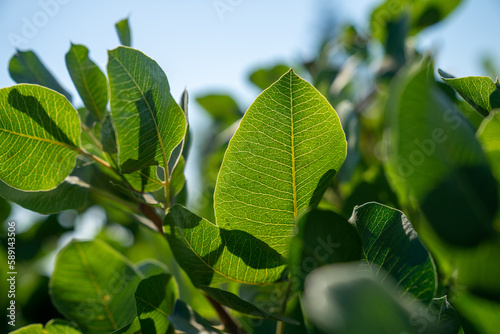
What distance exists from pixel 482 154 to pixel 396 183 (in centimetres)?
47

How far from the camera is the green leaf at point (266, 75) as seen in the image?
1.81 m

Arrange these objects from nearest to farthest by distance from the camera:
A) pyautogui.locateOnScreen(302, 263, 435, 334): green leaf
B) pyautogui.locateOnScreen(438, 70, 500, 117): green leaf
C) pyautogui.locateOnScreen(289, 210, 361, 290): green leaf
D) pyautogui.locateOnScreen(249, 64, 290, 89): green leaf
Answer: pyautogui.locateOnScreen(302, 263, 435, 334): green leaf
pyautogui.locateOnScreen(289, 210, 361, 290): green leaf
pyautogui.locateOnScreen(438, 70, 500, 117): green leaf
pyautogui.locateOnScreen(249, 64, 290, 89): green leaf

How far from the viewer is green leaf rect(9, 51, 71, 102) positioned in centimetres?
90

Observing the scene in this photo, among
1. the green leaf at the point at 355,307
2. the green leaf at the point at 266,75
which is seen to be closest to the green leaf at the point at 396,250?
the green leaf at the point at 355,307

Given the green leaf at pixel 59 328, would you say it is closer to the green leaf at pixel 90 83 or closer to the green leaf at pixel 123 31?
the green leaf at pixel 90 83

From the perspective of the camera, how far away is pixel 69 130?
722 mm

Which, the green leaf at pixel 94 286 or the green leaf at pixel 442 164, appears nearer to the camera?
the green leaf at pixel 442 164

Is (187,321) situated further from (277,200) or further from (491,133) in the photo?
(491,133)

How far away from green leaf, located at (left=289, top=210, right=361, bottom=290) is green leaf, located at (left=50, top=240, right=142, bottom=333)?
524 mm

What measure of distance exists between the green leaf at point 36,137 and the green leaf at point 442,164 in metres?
0.54

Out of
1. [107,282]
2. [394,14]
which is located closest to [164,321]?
[107,282]

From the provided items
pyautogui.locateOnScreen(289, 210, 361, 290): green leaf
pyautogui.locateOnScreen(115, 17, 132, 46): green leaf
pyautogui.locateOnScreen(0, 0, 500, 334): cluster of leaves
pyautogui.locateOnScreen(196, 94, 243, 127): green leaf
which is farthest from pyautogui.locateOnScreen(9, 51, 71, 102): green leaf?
pyautogui.locateOnScreen(196, 94, 243, 127): green leaf

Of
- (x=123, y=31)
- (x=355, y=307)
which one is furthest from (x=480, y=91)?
(x=123, y=31)

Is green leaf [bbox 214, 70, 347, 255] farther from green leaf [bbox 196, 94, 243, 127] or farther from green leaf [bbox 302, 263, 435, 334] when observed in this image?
green leaf [bbox 196, 94, 243, 127]
